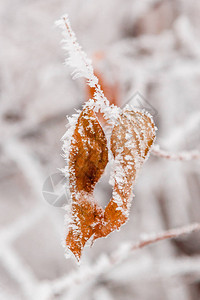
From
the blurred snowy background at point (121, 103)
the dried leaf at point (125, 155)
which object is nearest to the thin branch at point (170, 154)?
the dried leaf at point (125, 155)

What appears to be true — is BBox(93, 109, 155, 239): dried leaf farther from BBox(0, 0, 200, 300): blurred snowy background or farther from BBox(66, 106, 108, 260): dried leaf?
BBox(0, 0, 200, 300): blurred snowy background

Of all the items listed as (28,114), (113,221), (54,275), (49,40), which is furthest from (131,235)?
(113,221)

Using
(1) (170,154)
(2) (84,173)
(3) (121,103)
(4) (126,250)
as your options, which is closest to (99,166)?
(2) (84,173)

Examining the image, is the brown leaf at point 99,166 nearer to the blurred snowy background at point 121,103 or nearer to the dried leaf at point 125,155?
the dried leaf at point 125,155

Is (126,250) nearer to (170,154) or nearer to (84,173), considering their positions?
(170,154)

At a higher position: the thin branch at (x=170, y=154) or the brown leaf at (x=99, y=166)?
the thin branch at (x=170, y=154)

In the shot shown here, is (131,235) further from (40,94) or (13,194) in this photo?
(40,94)

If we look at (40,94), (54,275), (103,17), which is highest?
(103,17)
